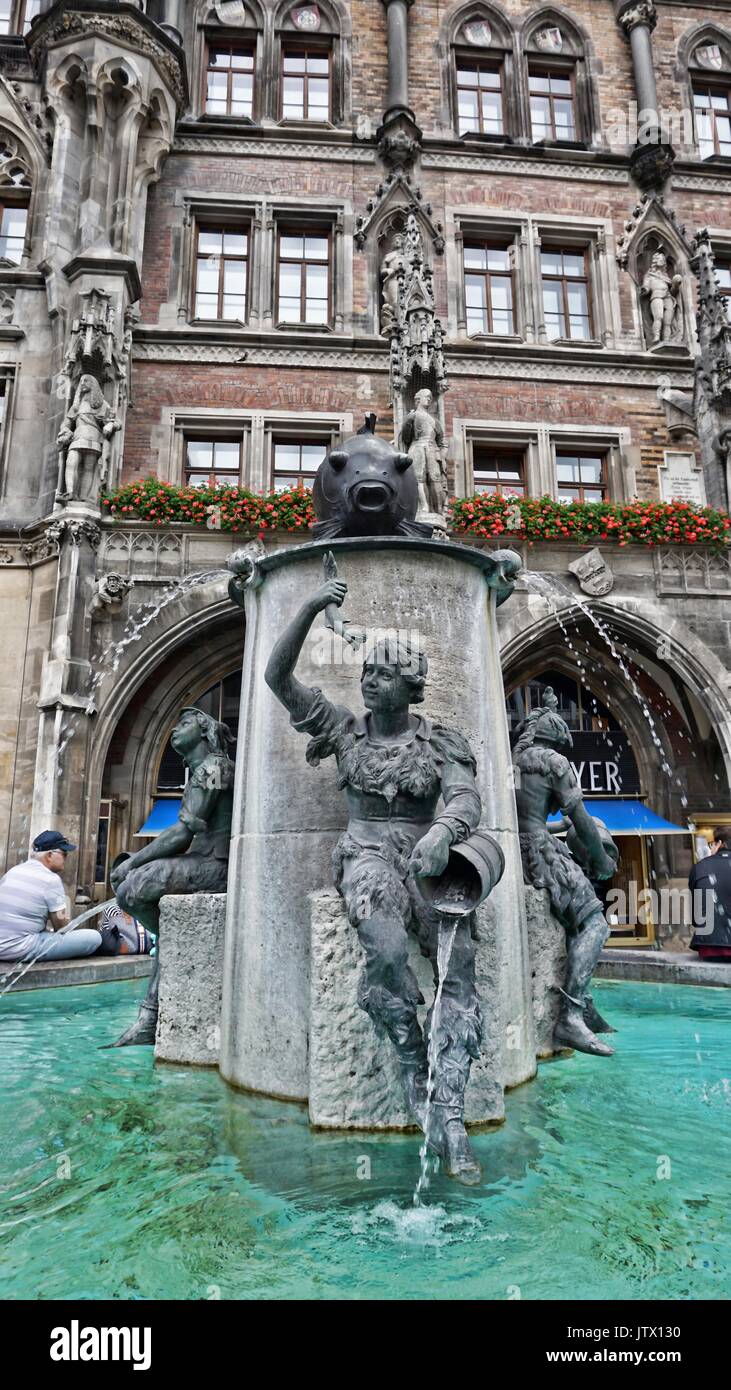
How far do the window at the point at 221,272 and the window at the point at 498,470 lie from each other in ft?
17.3

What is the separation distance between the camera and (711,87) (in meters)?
19.2

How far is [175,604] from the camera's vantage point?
13.7 meters

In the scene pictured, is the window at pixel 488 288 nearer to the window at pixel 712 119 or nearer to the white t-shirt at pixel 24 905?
the window at pixel 712 119

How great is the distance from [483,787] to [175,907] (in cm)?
149

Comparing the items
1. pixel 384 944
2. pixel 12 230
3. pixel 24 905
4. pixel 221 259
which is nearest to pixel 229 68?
pixel 221 259

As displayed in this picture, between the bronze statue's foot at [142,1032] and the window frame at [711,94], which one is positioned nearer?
the bronze statue's foot at [142,1032]

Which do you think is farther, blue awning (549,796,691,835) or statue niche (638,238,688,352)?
statue niche (638,238,688,352)

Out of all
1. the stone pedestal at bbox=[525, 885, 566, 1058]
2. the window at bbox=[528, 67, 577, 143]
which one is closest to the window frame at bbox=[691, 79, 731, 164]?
the window at bbox=[528, 67, 577, 143]

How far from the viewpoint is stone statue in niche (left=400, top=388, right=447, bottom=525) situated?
1283cm

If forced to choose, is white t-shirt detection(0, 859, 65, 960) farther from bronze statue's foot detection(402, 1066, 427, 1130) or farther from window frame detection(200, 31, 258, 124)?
window frame detection(200, 31, 258, 124)

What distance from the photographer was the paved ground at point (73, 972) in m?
6.19

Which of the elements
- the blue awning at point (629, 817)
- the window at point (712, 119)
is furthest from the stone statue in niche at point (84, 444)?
the window at point (712, 119)

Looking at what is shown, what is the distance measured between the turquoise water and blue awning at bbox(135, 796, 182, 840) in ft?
33.7

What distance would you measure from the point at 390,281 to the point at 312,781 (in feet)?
49.4
